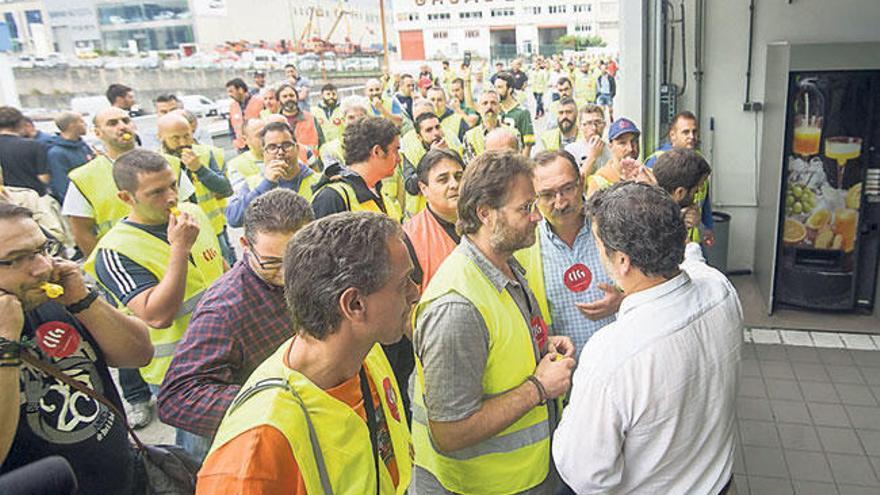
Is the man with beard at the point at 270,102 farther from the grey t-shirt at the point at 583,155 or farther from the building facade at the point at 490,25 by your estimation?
the building facade at the point at 490,25

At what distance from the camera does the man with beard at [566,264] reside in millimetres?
2486

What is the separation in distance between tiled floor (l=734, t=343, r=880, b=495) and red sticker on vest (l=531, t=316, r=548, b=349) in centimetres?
179

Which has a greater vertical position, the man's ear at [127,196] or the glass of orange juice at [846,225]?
the man's ear at [127,196]

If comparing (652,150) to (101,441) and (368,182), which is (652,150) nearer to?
(368,182)

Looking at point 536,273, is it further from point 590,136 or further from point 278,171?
point 590,136

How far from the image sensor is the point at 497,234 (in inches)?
79.4

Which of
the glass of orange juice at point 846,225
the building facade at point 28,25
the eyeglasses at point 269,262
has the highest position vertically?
the building facade at point 28,25

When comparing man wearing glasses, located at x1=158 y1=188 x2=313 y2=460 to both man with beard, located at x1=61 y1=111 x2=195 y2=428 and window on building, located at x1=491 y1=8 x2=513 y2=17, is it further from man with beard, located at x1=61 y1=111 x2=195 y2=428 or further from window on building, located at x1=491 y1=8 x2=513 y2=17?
window on building, located at x1=491 y1=8 x2=513 y2=17

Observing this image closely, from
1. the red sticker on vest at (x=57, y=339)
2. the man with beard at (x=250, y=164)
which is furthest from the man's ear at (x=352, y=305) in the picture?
the man with beard at (x=250, y=164)

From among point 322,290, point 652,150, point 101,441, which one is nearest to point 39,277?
point 101,441

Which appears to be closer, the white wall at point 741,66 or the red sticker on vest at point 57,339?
the red sticker on vest at point 57,339

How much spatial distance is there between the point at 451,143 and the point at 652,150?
2.12m

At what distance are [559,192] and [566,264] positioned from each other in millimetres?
331

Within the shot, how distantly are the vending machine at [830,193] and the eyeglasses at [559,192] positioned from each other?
2.90 m
